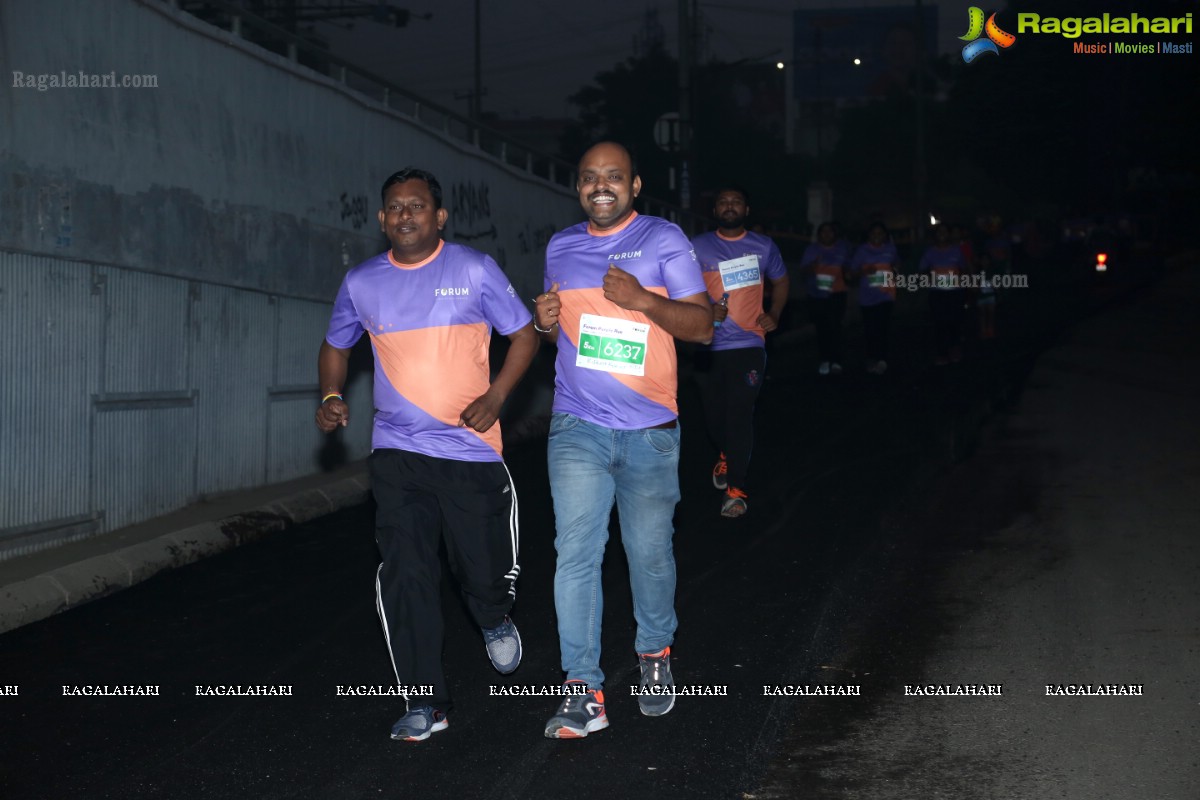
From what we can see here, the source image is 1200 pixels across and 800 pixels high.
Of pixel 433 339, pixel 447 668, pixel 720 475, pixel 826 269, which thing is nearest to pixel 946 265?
pixel 826 269

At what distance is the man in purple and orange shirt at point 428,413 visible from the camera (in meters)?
5.36

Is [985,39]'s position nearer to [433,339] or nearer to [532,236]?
[532,236]

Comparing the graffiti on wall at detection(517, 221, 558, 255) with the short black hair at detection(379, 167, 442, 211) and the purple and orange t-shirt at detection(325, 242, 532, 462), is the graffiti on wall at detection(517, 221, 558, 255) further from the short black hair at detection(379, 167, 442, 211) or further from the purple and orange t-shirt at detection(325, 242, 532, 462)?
the purple and orange t-shirt at detection(325, 242, 532, 462)

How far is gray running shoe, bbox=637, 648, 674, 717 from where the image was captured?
18.2 feet

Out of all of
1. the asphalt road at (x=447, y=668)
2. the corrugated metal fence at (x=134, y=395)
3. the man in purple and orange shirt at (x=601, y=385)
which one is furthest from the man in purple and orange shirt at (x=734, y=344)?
the man in purple and orange shirt at (x=601, y=385)

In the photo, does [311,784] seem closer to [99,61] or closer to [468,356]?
[468,356]

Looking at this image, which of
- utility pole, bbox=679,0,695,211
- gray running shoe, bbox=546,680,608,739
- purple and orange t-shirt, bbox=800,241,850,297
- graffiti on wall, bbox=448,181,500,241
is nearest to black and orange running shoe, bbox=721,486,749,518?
gray running shoe, bbox=546,680,608,739

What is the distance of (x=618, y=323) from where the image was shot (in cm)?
534

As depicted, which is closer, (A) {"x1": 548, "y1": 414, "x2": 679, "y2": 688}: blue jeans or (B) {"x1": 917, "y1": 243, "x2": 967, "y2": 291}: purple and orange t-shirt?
(A) {"x1": 548, "y1": 414, "x2": 679, "y2": 688}: blue jeans

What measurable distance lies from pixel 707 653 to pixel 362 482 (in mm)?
5554

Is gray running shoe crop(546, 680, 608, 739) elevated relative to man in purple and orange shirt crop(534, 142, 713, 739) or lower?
lower

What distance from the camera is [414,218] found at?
5473mm

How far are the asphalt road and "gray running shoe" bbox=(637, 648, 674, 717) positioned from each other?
0.07 m

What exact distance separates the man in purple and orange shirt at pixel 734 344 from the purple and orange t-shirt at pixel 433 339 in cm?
427
